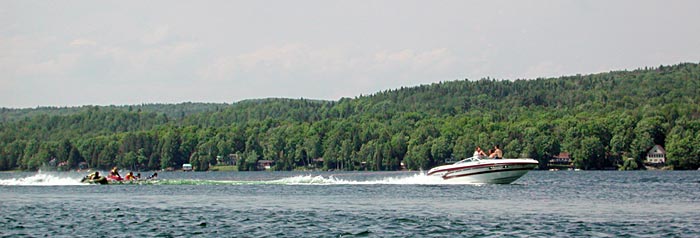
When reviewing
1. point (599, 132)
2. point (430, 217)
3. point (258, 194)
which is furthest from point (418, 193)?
point (599, 132)

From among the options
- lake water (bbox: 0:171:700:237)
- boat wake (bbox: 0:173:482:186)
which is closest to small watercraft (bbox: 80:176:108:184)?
boat wake (bbox: 0:173:482:186)

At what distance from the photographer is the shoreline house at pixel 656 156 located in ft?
540

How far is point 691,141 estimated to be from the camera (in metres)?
159

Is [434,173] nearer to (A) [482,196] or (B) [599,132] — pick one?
(A) [482,196]

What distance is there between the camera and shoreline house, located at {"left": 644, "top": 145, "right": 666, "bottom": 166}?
165 m

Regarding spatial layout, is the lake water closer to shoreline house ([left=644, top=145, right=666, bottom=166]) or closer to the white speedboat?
the white speedboat

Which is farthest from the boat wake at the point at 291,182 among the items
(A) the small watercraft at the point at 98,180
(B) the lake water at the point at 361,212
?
(B) the lake water at the point at 361,212

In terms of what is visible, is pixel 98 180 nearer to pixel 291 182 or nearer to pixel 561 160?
pixel 291 182

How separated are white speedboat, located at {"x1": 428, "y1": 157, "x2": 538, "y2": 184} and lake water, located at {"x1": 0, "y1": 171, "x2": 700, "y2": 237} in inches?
103

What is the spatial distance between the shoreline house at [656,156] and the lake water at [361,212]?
92241 mm

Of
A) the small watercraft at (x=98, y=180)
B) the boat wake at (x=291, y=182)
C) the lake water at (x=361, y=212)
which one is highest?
the small watercraft at (x=98, y=180)

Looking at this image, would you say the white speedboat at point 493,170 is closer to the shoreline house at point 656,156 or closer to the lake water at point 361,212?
the lake water at point 361,212

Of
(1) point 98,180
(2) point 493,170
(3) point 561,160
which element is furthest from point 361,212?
(3) point 561,160

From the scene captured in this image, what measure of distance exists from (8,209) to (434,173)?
37.6m
